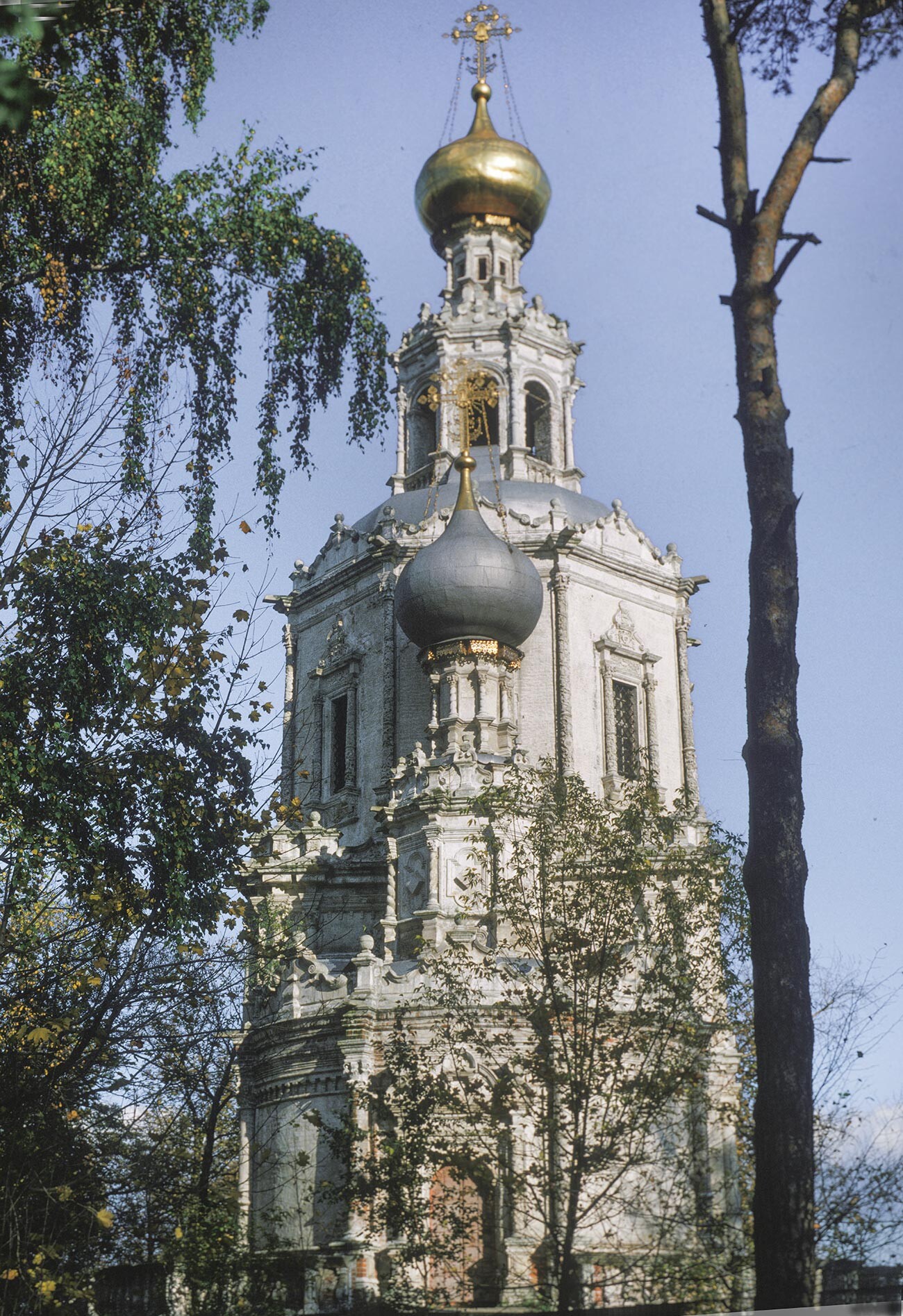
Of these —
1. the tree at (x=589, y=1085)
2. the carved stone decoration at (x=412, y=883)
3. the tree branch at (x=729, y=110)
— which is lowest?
the tree at (x=589, y=1085)

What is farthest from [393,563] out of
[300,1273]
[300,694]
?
[300,1273]

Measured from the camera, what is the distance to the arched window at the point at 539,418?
34.0 metres

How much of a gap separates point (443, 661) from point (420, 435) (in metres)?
9.11

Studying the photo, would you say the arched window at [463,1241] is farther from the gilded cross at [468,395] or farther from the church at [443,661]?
the gilded cross at [468,395]

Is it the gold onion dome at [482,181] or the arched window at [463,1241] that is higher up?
the gold onion dome at [482,181]

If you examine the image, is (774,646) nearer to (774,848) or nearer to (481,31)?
(774,848)

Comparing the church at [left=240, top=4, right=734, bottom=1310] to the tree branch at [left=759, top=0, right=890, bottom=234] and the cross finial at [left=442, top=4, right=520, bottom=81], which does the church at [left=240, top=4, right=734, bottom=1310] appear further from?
the tree branch at [left=759, top=0, right=890, bottom=234]

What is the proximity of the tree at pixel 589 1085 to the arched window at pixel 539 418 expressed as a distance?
18.3 m

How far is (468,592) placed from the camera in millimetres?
26734

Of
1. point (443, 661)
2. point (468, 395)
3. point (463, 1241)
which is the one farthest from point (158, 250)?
point (468, 395)

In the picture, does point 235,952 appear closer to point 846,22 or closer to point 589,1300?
point 589,1300

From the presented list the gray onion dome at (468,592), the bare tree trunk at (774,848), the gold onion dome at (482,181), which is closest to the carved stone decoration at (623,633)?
the gray onion dome at (468,592)

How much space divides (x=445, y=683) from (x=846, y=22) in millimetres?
16862

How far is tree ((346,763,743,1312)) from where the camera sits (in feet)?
40.9
